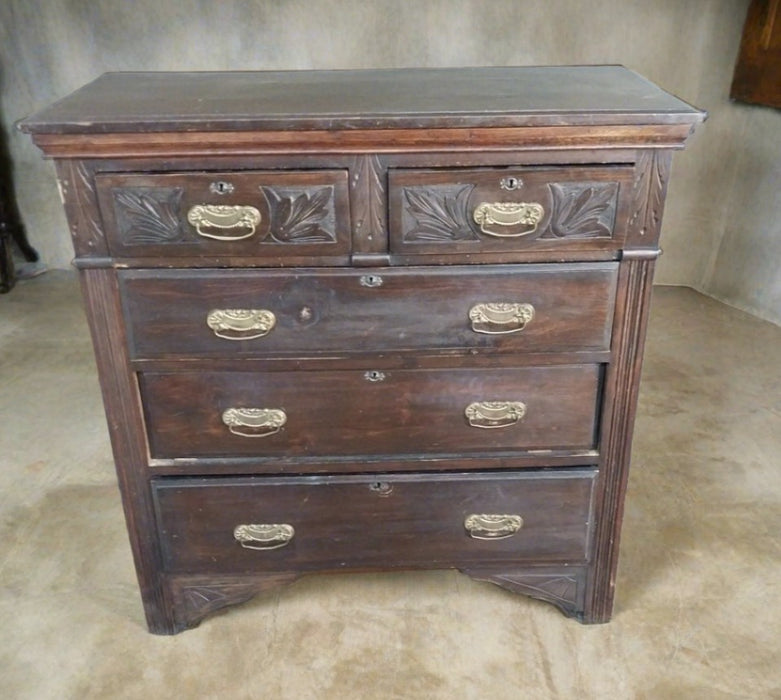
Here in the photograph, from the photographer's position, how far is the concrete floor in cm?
150

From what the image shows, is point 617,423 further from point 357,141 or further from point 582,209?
point 357,141

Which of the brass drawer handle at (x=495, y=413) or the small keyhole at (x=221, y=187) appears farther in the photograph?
the brass drawer handle at (x=495, y=413)

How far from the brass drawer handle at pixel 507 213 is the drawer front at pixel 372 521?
1.63ft

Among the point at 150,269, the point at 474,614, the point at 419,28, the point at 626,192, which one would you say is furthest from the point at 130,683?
the point at 419,28

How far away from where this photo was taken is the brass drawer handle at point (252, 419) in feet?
4.66

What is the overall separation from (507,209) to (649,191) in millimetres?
236

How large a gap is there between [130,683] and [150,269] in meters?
0.80

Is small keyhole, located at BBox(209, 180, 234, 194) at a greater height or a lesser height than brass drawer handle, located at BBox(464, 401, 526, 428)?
greater

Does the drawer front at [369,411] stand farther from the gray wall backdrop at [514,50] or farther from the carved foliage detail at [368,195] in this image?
the gray wall backdrop at [514,50]

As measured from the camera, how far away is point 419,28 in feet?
9.70

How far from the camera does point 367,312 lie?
1344mm

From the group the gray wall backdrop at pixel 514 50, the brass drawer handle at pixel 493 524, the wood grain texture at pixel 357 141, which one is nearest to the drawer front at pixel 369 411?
the brass drawer handle at pixel 493 524

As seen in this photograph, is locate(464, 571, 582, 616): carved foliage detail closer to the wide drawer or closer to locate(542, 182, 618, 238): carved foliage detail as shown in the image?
the wide drawer

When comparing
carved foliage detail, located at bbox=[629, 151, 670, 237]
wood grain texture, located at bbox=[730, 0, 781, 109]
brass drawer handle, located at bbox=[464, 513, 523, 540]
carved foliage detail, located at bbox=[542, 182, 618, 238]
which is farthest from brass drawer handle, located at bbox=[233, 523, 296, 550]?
wood grain texture, located at bbox=[730, 0, 781, 109]
